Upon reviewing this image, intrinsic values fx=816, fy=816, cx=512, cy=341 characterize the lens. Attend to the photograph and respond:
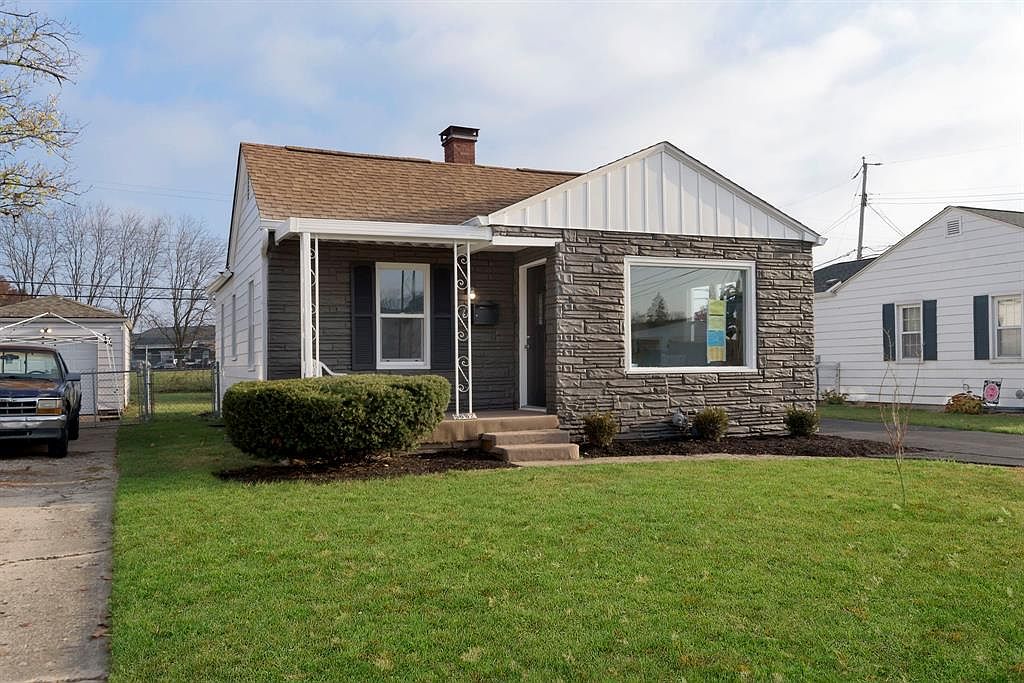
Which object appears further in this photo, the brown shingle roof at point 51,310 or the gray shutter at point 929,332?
the brown shingle roof at point 51,310

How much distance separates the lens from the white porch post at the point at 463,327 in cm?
1091

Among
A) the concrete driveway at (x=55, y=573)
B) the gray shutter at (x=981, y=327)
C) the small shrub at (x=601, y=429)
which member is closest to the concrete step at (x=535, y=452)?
the small shrub at (x=601, y=429)

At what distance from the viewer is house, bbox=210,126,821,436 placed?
11.0m

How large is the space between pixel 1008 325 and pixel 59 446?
18.0 meters

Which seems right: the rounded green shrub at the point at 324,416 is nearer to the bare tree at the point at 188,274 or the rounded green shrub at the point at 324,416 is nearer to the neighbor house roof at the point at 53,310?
the neighbor house roof at the point at 53,310

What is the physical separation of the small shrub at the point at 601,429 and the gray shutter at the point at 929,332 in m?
Result: 11.6

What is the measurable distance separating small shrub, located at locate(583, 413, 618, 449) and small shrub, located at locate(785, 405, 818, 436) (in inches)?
121

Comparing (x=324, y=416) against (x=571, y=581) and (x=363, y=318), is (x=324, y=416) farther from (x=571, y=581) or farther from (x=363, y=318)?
(x=571, y=581)

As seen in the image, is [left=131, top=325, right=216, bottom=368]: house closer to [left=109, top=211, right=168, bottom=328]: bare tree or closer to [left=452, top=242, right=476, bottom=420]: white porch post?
[left=109, top=211, right=168, bottom=328]: bare tree

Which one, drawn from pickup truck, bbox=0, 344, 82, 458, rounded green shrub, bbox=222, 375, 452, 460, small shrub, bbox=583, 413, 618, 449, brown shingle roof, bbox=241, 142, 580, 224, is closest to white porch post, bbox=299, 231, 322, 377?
rounded green shrub, bbox=222, 375, 452, 460

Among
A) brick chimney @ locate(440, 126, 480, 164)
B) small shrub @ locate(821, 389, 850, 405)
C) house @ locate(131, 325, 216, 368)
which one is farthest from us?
house @ locate(131, 325, 216, 368)

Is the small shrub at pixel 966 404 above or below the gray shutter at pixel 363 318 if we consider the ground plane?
below

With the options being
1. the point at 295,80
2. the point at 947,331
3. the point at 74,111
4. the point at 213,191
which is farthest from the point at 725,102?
the point at 213,191

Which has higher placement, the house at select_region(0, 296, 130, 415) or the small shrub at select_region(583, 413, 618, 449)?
the house at select_region(0, 296, 130, 415)
